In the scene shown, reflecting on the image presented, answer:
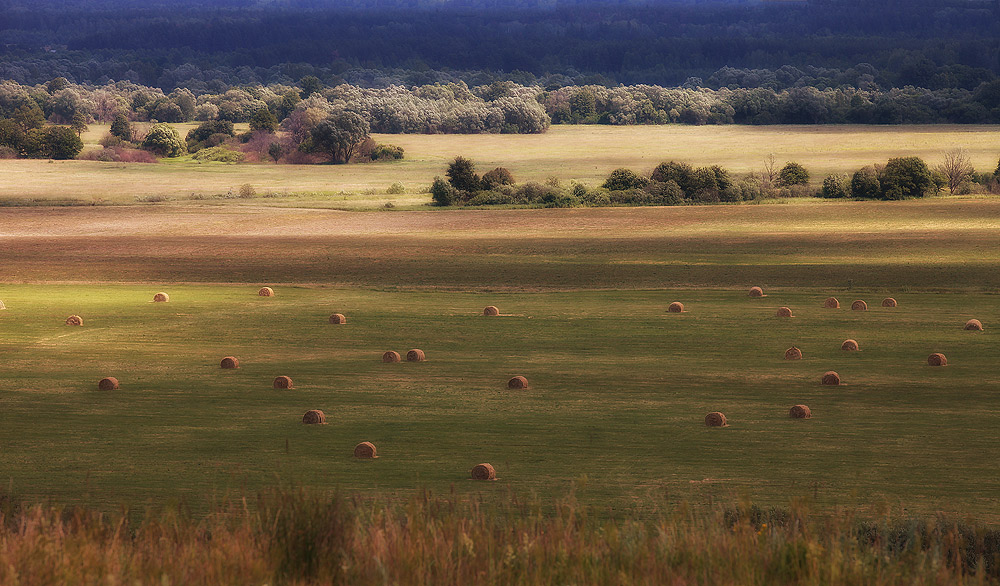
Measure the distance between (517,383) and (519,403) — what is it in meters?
1.07

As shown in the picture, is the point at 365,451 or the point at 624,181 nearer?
the point at 365,451

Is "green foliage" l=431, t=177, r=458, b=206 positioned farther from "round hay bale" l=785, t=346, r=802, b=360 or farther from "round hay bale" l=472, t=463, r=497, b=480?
"round hay bale" l=472, t=463, r=497, b=480

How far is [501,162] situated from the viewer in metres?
85.6

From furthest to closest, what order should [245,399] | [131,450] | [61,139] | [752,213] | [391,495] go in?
1. [61,139]
2. [752,213]
3. [245,399]
4. [131,450]
5. [391,495]

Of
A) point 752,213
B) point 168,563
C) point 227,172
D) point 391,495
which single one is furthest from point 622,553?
point 227,172

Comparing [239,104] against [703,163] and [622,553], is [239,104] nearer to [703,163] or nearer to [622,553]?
[703,163]

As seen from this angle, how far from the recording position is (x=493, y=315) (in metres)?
24.5

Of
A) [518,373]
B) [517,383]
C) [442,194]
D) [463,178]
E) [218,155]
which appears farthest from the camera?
[218,155]

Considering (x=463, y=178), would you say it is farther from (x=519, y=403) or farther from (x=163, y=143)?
(x=519, y=403)

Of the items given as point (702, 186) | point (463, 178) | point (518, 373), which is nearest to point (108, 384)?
point (518, 373)

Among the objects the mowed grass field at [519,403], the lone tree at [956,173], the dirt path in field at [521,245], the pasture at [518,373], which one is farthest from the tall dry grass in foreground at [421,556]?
the lone tree at [956,173]

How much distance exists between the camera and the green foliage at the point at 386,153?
90688 mm

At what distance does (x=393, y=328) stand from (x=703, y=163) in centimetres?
6003

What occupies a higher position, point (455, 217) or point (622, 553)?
point (622, 553)
